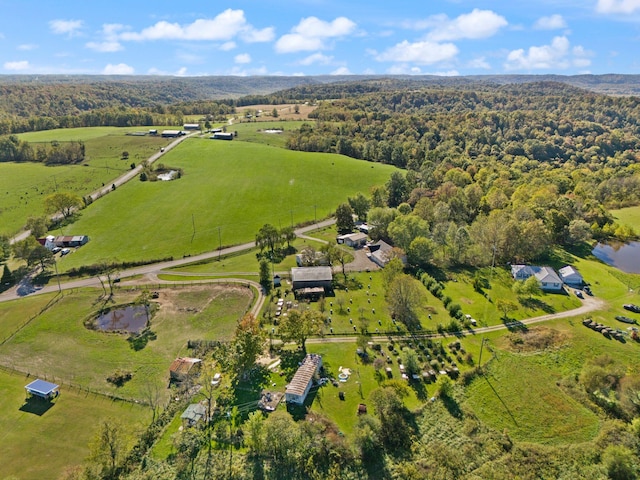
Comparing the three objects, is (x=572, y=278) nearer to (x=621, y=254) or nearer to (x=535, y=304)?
(x=535, y=304)

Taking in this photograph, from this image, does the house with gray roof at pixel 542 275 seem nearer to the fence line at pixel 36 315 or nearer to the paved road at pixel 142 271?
the paved road at pixel 142 271

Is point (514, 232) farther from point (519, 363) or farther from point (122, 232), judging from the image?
point (122, 232)

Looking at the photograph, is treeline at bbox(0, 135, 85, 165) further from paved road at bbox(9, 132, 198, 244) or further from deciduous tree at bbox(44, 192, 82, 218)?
deciduous tree at bbox(44, 192, 82, 218)

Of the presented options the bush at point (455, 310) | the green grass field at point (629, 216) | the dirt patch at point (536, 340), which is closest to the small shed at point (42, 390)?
the bush at point (455, 310)

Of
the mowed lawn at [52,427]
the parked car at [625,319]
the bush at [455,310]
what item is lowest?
the mowed lawn at [52,427]

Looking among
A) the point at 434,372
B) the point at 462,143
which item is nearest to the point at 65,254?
the point at 434,372

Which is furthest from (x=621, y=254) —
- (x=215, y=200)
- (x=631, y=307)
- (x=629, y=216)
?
(x=215, y=200)

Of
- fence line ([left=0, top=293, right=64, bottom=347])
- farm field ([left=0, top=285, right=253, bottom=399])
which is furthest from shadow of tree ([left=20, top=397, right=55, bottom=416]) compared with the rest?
fence line ([left=0, top=293, right=64, bottom=347])
